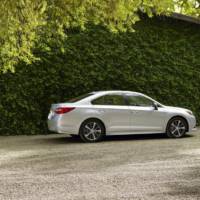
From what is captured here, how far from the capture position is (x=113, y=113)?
13.4 metres

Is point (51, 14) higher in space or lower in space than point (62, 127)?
higher

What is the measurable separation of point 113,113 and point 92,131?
84 centimetres

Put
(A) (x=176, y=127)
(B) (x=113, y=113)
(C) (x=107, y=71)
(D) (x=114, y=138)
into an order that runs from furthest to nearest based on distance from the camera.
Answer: (C) (x=107, y=71) < (D) (x=114, y=138) < (A) (x=176, y=127) < (B) (x=113, y=113)

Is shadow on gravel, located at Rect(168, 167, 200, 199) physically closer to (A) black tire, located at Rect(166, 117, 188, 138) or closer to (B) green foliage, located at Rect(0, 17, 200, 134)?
(A) black tire, located at Rect(166, 117, 188, 138)

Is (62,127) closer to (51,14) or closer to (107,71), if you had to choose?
(51,14)

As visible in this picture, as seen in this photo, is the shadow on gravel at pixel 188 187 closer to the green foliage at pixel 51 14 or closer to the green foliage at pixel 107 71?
the green foliage at pixel 51 14

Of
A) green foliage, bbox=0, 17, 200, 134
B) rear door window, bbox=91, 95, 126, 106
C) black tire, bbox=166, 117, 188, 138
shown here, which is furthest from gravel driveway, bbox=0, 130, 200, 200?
green foliage, bbox=0, 17, 200, 134

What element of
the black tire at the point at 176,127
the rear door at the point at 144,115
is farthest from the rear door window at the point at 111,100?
the black tire at the point at 176,127

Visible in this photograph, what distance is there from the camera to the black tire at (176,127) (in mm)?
14039

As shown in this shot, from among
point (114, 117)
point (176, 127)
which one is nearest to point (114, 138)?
point (114, 117)

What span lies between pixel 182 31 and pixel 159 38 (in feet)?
4.24

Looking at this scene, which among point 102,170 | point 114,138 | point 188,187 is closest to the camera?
point 188,187

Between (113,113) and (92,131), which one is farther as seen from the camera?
(113,113)

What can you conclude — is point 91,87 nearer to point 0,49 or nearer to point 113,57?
point 113,57
